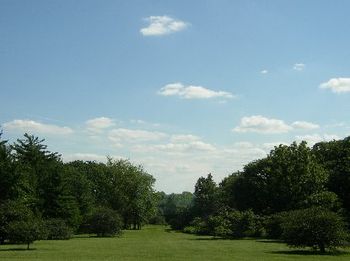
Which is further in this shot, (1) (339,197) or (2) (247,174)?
(2) (247,174)

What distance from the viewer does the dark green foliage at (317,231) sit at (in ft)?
125

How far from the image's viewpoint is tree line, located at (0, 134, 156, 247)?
49812mm

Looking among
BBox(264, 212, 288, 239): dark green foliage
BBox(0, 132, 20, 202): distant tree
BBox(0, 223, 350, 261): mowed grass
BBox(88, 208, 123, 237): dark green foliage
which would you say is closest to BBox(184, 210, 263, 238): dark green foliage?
BBox(264, 212, 288, 239): dark green foliage

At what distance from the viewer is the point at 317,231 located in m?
38.6

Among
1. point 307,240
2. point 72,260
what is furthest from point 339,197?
point 72,260

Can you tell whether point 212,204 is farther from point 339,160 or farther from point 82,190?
point 339,160

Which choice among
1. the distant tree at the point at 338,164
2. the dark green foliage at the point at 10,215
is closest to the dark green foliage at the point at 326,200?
the distant tree at the point at 338,164

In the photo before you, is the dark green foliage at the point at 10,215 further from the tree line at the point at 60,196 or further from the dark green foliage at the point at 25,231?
the dark green foliage at the point at 25,231

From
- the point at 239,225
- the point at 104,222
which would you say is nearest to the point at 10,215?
the point at 104,222

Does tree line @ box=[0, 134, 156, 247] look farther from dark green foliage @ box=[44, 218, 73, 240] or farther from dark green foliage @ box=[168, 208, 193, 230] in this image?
dark green foliage @ box=[168, 208, 193, 230]

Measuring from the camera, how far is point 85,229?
85938 mm

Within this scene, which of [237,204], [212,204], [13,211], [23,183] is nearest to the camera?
[13,211]

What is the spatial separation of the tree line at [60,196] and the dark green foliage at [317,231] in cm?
2057

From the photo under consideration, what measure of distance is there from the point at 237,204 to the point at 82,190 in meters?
26.0
